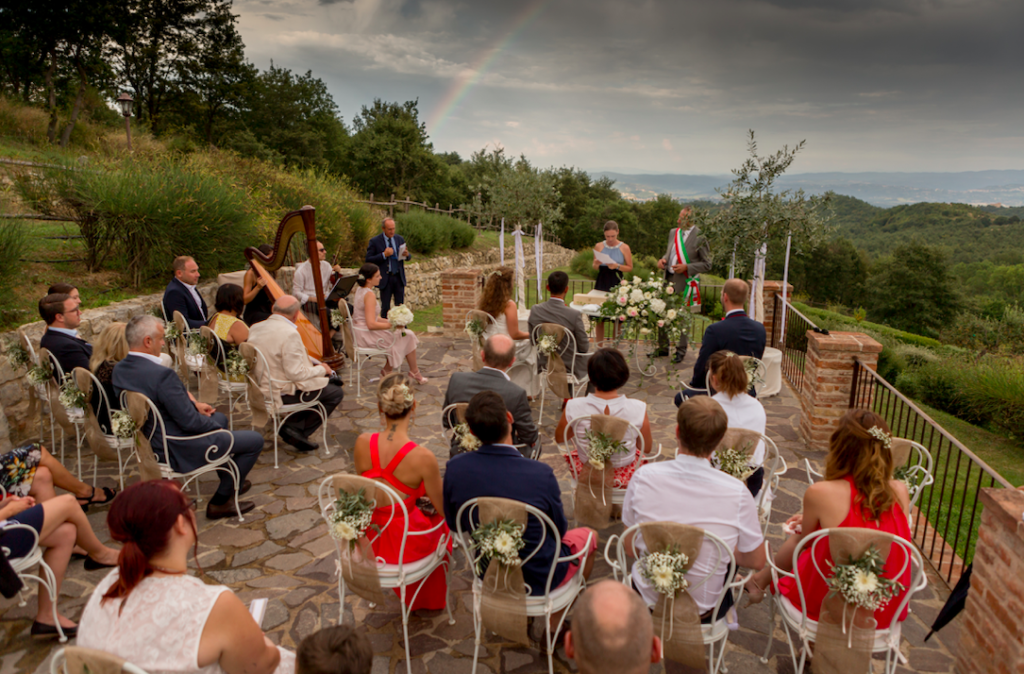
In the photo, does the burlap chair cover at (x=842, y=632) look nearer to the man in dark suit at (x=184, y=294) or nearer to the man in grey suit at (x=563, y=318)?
the man in grey suit at (x=563, y=318)

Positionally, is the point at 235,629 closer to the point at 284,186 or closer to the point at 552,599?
the point at 552,599

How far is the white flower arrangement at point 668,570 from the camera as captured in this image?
2203mm

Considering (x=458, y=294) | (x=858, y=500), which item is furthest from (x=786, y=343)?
(x=858, y=500)

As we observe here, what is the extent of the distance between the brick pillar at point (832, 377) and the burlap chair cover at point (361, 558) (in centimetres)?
460

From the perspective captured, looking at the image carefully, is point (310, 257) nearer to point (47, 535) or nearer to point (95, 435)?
point (95, 435)

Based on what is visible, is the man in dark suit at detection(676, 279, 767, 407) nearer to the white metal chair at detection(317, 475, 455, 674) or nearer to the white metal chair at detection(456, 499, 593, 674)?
the white metal chair at detection(456, 499, 593, 674)

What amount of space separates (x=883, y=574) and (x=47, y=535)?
157 inches

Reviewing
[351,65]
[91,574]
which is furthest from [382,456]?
[351,65]

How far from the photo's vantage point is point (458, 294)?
31.6 feet

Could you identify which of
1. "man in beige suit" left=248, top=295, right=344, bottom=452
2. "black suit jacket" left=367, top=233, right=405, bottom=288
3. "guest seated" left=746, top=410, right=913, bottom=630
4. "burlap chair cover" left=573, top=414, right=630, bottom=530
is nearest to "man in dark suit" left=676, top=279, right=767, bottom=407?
"burlap chair cover" left=573, top=414, right=630, bottom=530

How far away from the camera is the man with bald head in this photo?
4.66ft

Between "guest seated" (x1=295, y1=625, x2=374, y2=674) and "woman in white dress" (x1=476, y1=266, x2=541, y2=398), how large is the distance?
171 inches

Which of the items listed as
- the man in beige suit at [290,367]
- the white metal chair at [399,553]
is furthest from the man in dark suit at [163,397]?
the white metal chair at [399,553]

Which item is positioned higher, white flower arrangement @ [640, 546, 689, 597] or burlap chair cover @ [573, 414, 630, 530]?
white flower arrangement @ [640, 546, 689, 597]
